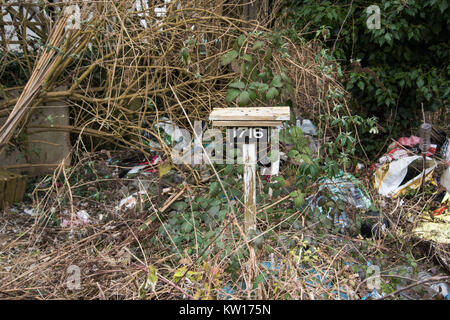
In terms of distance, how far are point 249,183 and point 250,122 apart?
1.20ft

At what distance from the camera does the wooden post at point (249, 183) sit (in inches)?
89.0

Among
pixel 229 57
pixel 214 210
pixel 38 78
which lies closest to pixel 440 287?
pixel 214 210

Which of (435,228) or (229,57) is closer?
(229,57)

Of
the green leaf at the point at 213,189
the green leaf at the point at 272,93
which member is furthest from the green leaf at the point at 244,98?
the green leaf at the point at 213,189

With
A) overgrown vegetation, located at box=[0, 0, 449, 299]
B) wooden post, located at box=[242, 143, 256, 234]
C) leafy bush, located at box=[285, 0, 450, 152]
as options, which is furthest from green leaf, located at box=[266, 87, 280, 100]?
leafy bush, located at box=[285, 0, 450, 152]

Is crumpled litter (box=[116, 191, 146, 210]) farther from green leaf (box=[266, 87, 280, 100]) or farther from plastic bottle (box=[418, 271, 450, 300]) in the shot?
plastic bottle (box=[418, 271, 450, 300])

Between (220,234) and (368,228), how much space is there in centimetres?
123

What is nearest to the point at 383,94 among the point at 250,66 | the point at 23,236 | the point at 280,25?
the point at 280,25

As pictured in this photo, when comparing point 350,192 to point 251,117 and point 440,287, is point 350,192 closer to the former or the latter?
point 440,287

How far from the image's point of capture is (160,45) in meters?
3.47

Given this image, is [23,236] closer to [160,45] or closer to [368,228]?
[160,45]

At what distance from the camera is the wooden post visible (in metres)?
2.26

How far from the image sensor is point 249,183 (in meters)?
2.29

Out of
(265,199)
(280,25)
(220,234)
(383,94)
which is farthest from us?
(280,25)
